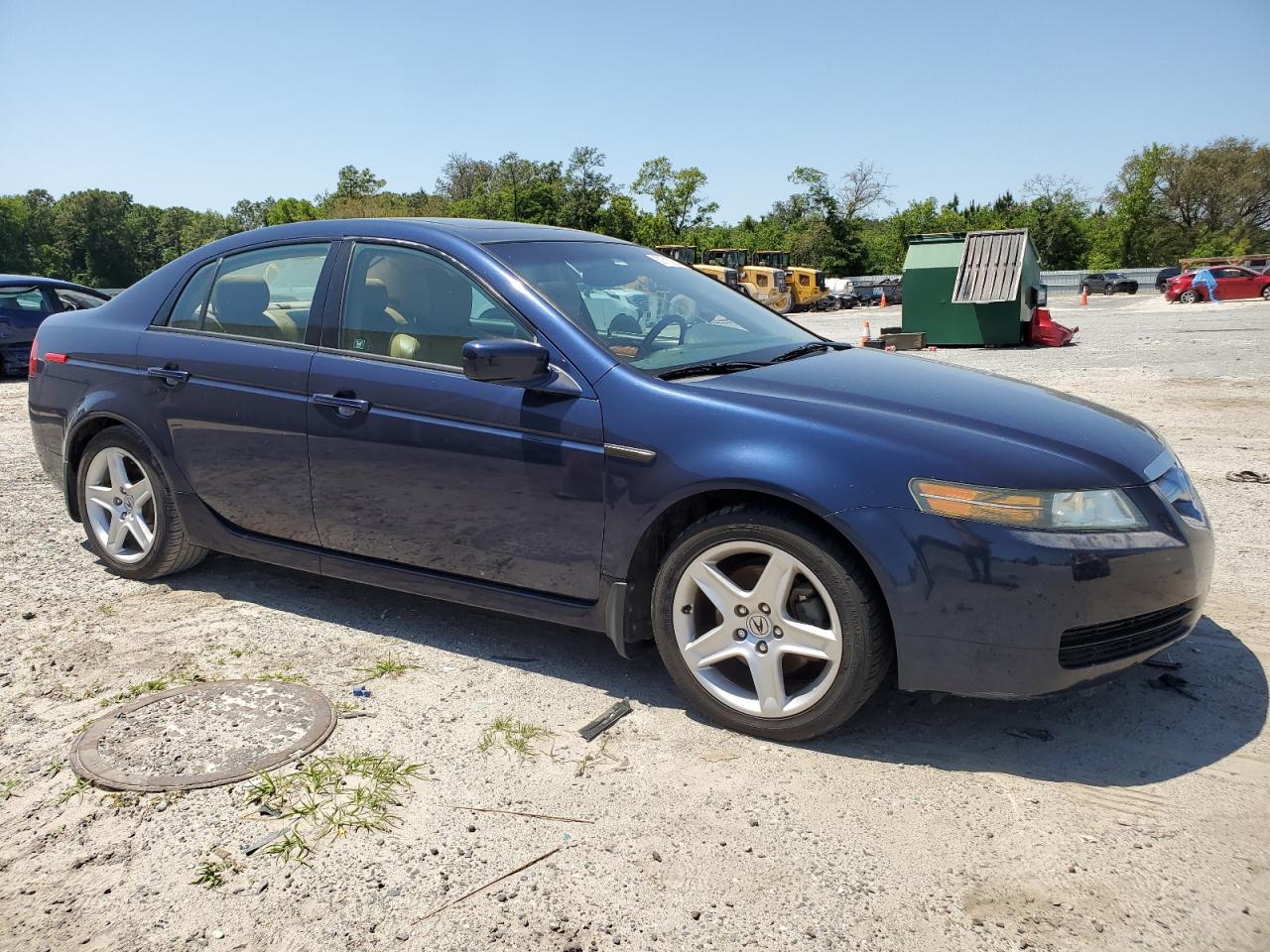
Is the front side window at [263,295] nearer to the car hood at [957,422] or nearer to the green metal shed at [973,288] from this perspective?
the car hood at [957,422]

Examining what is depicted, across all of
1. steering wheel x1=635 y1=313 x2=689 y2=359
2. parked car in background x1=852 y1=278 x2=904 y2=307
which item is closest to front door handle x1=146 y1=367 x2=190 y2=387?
steering wheel x1=635 y1=313 x2=689 y2=359

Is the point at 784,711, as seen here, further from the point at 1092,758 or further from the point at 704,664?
the point at 1092,758

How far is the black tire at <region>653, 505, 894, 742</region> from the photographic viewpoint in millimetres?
3010

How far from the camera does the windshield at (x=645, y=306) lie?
3.73 m

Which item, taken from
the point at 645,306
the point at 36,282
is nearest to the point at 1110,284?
the point at 36,282

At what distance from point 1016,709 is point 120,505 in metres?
4.10

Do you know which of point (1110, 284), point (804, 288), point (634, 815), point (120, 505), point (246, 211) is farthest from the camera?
point (246, 211)

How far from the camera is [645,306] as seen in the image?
402 centimetres

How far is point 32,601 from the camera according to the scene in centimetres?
464

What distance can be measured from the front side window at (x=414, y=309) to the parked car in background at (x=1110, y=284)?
A: 5480 centimetres

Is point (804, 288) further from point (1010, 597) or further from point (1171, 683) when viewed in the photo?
point (1010, 597)

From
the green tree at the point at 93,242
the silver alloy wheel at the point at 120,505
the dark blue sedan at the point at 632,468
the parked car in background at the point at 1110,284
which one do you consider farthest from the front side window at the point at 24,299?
the green tree at the point at 93,242

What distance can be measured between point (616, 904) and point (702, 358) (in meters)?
2.02

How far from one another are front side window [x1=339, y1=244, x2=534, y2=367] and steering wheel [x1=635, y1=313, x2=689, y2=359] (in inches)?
16.7
